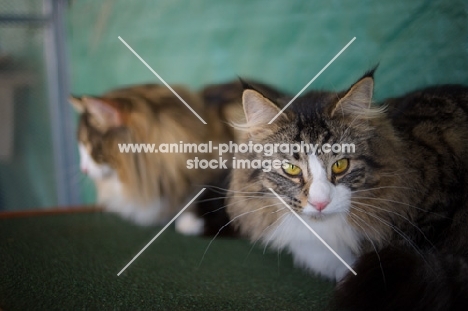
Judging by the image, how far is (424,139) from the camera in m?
0.95

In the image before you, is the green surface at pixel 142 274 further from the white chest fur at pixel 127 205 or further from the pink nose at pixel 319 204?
the pink nose at pixel 319 204

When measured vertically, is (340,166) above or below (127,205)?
above

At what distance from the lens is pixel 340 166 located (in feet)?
2.75

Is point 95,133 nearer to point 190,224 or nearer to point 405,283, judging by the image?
point 190,224

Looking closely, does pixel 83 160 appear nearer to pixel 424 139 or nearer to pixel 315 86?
pixel 315 86

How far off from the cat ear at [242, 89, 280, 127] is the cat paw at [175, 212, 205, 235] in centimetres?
42

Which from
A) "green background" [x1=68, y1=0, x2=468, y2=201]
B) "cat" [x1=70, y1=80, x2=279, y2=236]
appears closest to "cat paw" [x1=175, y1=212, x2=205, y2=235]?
"cat" [x1=70, y1=80, x2=279, y2=236]

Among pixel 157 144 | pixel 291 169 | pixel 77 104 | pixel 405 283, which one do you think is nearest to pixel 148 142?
pixel 157 144

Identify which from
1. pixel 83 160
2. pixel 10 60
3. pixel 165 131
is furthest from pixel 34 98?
pixel 165 131

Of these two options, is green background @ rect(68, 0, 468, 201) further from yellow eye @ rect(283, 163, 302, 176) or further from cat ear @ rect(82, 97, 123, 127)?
yellow eye @ rect(283, 163, 302, 176)

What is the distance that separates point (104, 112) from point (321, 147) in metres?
0.65

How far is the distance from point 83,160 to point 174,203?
31cm

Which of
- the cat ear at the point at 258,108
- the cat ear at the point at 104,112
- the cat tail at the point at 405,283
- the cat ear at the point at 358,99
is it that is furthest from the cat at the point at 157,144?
the cat tail at the point at 405,283

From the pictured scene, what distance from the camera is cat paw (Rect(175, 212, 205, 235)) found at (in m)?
1.23
